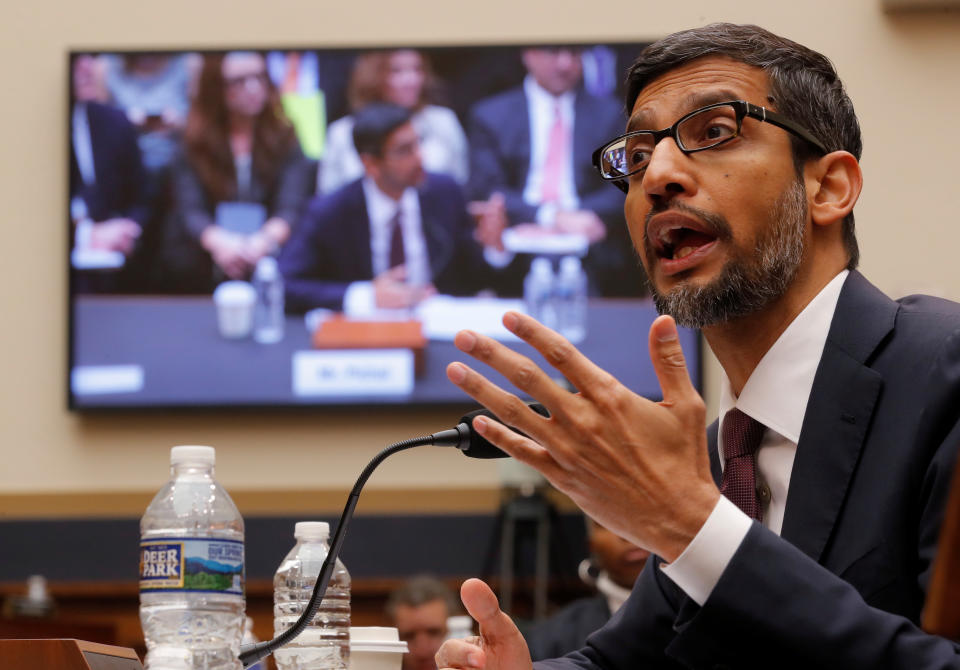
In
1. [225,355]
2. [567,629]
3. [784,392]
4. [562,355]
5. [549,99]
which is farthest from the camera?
[549,99]

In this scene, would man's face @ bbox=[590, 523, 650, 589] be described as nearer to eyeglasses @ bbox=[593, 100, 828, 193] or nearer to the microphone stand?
eyeglasses @ bbox=[593, 100, 828, 193]

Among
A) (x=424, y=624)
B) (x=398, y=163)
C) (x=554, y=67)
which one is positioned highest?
(x=554, y=67)

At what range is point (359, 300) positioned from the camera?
4410mm

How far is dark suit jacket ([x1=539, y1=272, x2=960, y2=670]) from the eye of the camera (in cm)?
111

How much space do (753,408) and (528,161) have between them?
3.06 m

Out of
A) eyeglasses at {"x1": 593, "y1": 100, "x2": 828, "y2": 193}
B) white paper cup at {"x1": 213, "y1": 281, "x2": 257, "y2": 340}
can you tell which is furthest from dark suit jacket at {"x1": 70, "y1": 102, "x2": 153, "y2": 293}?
eyeglasses at {"x1": 593, "y1": 100, "x2": 828, "y2": 193}

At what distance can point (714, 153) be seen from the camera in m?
1.58

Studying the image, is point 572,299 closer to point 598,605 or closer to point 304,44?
point 598,605

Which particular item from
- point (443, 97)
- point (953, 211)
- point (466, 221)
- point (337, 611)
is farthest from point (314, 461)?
point (337, 611)

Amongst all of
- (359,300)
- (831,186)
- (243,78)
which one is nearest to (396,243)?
(359,300)

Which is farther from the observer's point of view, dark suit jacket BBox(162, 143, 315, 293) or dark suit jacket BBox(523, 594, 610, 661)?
dark suit jacket BBox(162, 143, 315, 293)

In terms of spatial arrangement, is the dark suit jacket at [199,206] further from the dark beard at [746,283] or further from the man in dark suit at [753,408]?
the dark beard at [746,283]

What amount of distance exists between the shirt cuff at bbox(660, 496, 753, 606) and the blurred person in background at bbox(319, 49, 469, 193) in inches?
135

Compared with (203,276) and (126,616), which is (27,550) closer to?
(126,616)
